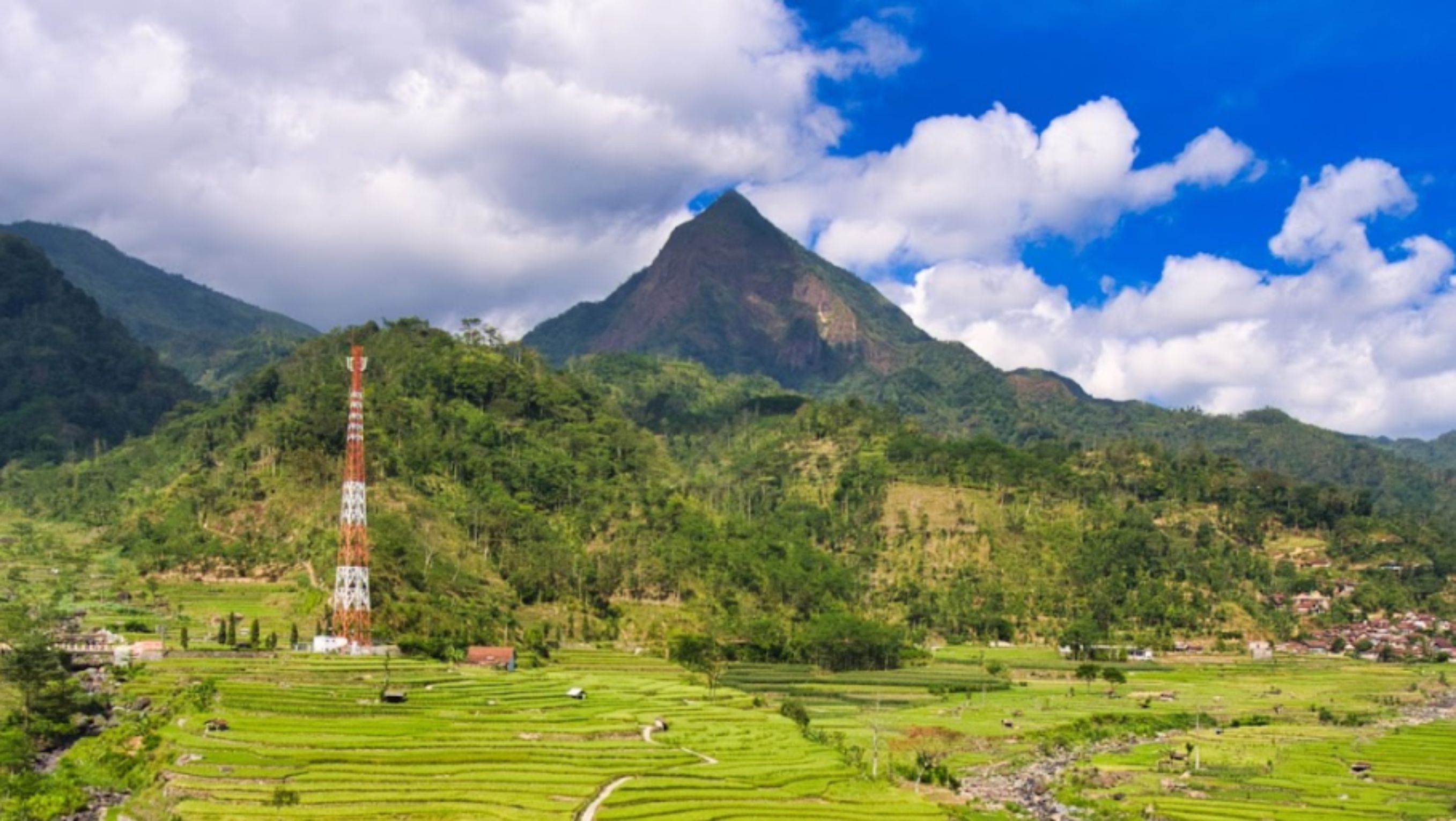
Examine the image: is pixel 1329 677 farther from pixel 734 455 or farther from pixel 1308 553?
pixel 734 455

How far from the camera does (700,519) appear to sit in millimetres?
136125

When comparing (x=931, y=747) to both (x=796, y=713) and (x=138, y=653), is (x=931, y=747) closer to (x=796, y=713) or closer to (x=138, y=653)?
(x=796, y=713)

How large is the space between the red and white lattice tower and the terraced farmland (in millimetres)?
4161

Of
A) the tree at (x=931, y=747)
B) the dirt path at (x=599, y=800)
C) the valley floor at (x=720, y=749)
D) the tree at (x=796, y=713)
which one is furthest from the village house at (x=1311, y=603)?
the dirt path at (x=599, y=800)

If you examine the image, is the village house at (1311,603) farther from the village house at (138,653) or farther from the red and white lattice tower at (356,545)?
the village house at (138,653)

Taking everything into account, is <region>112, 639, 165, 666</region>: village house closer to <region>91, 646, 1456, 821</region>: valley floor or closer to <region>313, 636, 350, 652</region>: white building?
<region>91, 646, 1456, 821</region>: valley floor

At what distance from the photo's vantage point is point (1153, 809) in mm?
56281

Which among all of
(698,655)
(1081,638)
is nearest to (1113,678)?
(1081,638)

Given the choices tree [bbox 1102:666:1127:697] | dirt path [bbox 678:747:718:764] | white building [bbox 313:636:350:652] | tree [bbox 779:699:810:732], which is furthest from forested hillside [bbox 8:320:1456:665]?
dirt path [bbox 678:747:718:764]

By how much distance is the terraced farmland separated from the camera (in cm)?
4794

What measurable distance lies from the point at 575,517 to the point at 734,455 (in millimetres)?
62589

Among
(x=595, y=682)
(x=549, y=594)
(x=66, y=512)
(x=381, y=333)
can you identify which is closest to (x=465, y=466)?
(x=549, y=594)

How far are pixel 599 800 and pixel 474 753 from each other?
8.33m

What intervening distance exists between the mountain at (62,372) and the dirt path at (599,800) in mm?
130895
